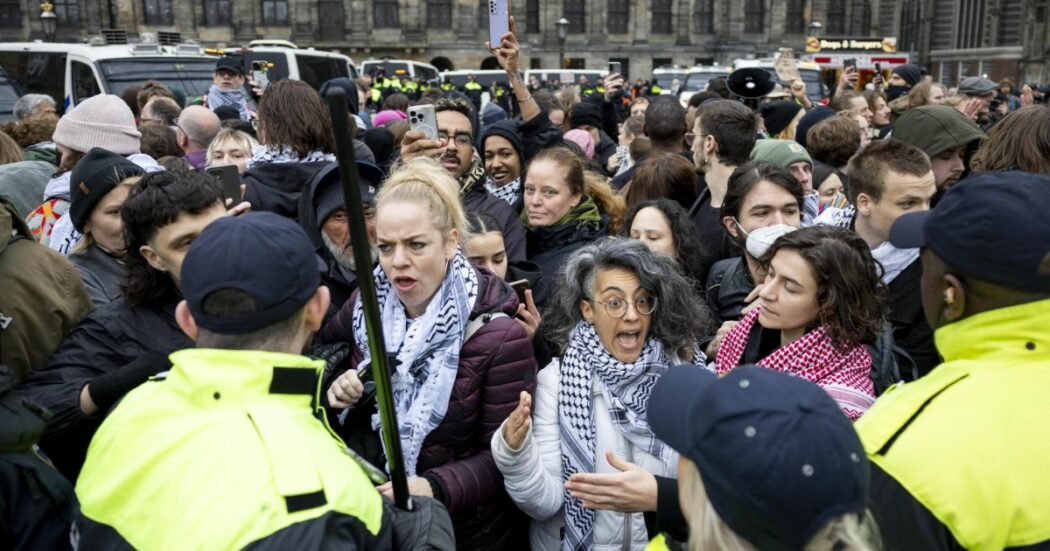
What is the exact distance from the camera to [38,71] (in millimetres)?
13492

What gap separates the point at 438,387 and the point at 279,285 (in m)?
0.95

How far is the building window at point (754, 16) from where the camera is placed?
39.8m

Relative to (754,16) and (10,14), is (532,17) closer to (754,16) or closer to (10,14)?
(754,16)

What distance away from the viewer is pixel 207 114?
613 centimetres

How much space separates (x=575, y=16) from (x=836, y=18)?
13.8 meters

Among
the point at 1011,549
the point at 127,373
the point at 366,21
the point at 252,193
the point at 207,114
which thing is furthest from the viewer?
the point at 366,21

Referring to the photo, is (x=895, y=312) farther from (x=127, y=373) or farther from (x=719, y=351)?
(x=127, y=373)

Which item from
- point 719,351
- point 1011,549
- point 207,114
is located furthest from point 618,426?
point 207,114

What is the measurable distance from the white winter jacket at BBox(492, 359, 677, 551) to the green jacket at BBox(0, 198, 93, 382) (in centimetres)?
142

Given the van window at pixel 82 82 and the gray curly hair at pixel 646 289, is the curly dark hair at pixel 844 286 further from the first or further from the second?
the van window at pixel 82 82

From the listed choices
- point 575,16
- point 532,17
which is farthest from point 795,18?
point 532,17

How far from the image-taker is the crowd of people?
1.48 metres

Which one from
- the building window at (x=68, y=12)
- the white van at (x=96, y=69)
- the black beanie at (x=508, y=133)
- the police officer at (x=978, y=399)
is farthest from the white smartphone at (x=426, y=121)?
the building window at (x=68, y=12)

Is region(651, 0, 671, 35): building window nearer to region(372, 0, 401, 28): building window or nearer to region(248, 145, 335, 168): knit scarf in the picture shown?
region(372, 0, 401, 28): building window
